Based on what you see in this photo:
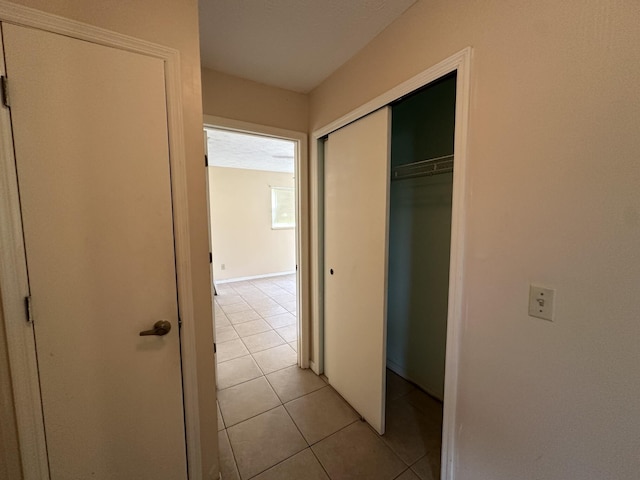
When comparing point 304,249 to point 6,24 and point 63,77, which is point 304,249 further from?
→ point 6,24

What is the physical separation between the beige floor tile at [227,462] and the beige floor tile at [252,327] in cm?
150

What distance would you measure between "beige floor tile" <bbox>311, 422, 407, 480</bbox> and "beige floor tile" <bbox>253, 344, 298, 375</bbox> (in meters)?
0.92

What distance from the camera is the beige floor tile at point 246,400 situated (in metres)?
1.82

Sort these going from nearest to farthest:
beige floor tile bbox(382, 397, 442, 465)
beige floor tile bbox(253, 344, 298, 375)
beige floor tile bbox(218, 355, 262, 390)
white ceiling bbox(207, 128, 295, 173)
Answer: beige floor tile bbox(382, 397, 442, 465) < beige floor tile bbox(218, 355, 262, 390) < beige floor tile bbox(253, 344, 298, 375) < white ceiling bbox(207, 128, 295, 173)

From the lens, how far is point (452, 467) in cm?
119

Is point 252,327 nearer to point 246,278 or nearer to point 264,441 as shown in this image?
point 264,441

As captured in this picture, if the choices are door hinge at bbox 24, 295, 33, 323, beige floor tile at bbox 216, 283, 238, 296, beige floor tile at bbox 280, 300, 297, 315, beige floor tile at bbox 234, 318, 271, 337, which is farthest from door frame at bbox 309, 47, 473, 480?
beige floor tile at bbox 216, 283, 238, 296

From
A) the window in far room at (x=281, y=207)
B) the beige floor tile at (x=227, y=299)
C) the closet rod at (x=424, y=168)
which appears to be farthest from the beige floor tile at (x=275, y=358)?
the window in far room at (x=281, y=207)

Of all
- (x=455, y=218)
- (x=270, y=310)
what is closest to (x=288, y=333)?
(x=270, y=310)

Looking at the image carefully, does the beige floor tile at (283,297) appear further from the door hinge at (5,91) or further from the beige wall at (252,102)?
the door hinge at (5,91)

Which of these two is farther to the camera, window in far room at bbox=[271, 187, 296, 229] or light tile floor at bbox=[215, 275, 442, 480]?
window in far room at bbox=[271, 187, 296, 229]

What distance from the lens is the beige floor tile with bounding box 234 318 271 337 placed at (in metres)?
3.13

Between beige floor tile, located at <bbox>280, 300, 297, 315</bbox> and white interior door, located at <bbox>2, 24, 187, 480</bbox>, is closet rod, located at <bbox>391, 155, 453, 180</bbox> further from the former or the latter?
beige floor tile, located at <bbox>280, 300, 297, 315</bbox>

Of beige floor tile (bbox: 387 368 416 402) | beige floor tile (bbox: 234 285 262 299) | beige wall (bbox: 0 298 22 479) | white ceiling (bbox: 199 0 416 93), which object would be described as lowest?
beige floor tile (bbox: 387 368 416 402)
